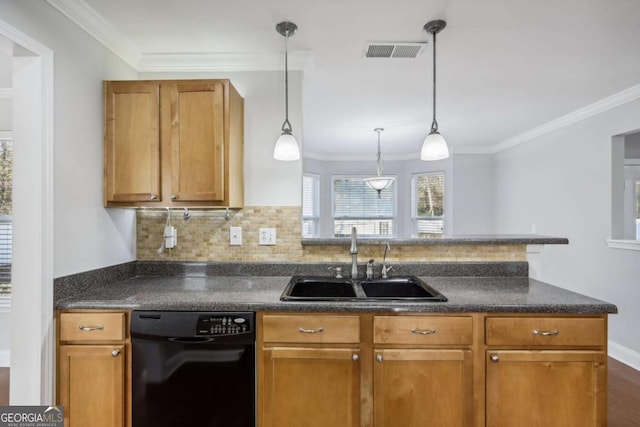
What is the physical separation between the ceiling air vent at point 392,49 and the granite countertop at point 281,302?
150 centimetres

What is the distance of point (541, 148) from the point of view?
14.3 feet

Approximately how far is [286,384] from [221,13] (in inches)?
76.6

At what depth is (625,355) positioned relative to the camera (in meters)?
3.16

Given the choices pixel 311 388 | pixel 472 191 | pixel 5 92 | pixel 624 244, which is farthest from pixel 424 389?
pixel 472 191

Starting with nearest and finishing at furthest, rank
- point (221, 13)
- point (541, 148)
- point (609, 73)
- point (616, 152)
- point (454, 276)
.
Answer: point (221, 13) < point (454, 276) < point (609, 73) < point (616, 152) < point (541, 148)

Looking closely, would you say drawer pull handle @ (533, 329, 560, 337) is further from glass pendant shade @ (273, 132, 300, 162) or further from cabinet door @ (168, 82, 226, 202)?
cabinet door @ (168, 82, 226, 202)

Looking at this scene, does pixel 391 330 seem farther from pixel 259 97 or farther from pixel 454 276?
pixel 259 97

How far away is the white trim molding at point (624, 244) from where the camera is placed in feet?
9.81

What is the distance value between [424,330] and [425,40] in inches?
67.5

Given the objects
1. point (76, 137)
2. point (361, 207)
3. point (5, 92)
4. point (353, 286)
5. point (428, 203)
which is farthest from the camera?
point (361, 207)

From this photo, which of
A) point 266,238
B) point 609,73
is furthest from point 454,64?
point 266,238

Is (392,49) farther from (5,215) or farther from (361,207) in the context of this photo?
(361,207)

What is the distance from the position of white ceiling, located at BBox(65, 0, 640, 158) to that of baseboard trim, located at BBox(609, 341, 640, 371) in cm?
238

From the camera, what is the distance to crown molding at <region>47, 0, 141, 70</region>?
5.66 feet
